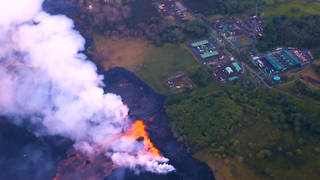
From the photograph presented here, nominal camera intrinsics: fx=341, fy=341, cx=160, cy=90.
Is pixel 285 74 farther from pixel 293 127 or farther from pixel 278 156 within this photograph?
pixel 278 156

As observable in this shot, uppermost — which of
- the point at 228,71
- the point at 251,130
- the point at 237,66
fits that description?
the point at 237,66

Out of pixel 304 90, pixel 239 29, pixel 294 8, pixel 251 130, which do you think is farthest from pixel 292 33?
pixel 251 130

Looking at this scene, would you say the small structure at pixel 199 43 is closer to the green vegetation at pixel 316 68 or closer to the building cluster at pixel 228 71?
the building cluster at pixel 228 71

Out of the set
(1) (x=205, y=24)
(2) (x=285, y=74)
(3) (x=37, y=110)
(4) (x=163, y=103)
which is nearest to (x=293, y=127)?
(2) (x=285, y=74)

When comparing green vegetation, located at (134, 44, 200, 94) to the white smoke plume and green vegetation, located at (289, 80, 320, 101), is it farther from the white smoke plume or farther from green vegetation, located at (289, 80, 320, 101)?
green vegetation, located at (289, 80, 320, 101)

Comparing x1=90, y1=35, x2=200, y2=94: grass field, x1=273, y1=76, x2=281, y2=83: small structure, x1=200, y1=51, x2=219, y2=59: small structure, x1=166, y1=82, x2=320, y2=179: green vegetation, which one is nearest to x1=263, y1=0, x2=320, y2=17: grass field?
x1=200, y1=51, x2=219, y2=59: small structure

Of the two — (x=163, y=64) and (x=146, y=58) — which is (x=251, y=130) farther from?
(x=146, y=58)
